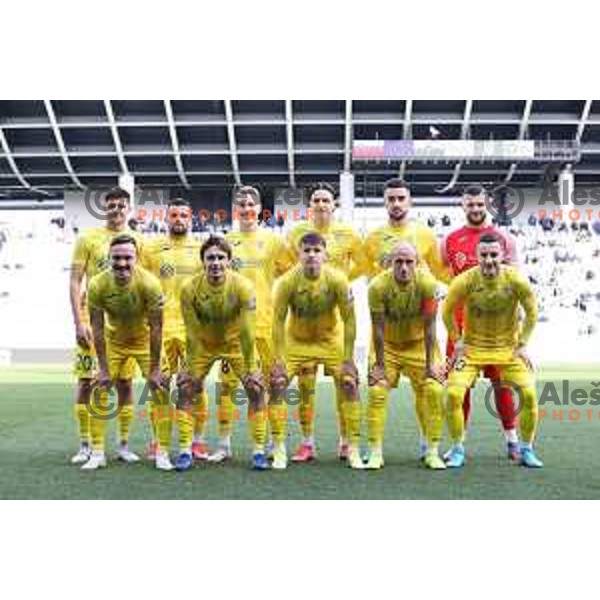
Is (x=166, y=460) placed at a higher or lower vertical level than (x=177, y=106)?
lower

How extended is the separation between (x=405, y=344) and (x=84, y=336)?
2.38 metres

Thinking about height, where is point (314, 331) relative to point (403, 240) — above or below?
below

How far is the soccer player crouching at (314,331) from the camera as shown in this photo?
6.56 metres

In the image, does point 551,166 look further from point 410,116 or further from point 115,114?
point 115,114

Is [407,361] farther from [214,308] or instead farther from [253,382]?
[214,308]

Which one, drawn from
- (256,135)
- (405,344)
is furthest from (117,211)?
(256,135)

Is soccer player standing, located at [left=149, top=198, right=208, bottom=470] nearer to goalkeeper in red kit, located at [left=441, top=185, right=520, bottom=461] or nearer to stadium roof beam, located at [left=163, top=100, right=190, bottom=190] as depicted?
goalkeeper in red kit, located at [left=441, top=185, right=520, bottom=461]

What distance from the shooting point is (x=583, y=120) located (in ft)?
99.9

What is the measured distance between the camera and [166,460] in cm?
663

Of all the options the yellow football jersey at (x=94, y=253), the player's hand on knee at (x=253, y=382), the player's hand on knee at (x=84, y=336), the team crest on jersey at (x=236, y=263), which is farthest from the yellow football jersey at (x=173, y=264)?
the player's hand on knee at (x=253, y=382)

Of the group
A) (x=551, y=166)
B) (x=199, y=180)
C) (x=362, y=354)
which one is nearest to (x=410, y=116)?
(x=551, y=166)

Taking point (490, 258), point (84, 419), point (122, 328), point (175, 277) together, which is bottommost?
point (84, 419)

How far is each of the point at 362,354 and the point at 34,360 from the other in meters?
10.5

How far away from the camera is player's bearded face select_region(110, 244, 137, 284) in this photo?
6391 millimetres
